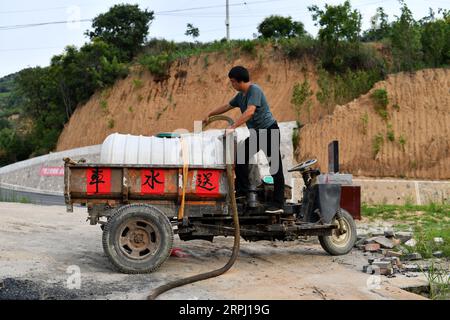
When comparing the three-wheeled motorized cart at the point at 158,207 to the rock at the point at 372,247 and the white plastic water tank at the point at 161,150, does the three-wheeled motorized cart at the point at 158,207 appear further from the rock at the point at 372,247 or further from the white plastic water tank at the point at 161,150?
the rock at the point at 372,247

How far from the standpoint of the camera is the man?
22.4 ft

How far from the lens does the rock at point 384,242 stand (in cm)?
820

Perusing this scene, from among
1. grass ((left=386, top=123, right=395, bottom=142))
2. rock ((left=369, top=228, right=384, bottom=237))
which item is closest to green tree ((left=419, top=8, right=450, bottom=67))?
grass ((left=386, top=123, right=395, bottom=142))

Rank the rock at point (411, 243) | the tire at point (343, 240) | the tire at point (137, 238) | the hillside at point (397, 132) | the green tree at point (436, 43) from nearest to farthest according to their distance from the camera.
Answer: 1. the tire at point (137, 238)
2. the tire at point (343, 240)
3. the rock at point (411, 243)
4. the hillside at point (397, 132)
5. the green tree at point (436, 43)

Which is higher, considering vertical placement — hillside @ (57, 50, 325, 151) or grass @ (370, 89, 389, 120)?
hillside @ (57, 50, 325, 151)

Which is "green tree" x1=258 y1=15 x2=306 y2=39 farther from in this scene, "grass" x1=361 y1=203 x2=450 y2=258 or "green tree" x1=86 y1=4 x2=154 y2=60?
"grass" x1=361 y1=203 x2=450 y2=258

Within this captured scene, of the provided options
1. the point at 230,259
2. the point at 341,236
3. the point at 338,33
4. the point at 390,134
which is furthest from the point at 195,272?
the point at 338,33

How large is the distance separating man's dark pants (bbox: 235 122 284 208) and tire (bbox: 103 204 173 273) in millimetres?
1135

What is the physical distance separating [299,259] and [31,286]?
145 inches

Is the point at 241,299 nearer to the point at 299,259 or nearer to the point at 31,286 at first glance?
the point at 31,286

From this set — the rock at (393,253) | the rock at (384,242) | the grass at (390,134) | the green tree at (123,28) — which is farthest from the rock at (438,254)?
the green tree at (123,28)

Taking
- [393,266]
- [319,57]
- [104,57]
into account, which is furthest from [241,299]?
[104,57]

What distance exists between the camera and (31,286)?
17.3 ft

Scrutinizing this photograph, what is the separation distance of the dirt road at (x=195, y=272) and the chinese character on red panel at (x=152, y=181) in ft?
3.14
